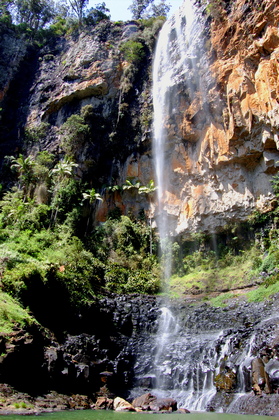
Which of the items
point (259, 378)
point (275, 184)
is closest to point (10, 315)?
point (259, 378)

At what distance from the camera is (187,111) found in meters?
23.1

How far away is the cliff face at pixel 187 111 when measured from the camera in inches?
744

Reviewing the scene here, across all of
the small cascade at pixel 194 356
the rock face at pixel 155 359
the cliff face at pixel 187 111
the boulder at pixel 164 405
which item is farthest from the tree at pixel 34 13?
the boulder at pixel 164 405

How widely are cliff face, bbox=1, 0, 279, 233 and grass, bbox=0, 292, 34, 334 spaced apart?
13180 millimetres

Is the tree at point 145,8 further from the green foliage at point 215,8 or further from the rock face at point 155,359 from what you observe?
the rock face at point 155,359

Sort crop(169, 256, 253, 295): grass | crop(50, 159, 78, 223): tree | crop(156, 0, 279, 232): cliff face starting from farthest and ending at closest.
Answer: crop(50, 159, 78, 223): tree, crop(156, 0, 279, 232): cliff face, crop(169, 256, 253, 295): grass

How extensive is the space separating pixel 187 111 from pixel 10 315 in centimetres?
1798

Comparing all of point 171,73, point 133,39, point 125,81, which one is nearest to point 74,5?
point 133,39

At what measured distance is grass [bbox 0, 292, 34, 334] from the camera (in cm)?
988

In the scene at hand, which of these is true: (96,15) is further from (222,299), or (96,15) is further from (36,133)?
(222,299)

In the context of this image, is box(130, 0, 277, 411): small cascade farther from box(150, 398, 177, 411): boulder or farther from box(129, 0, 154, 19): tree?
box(129, 0, 154, 19): tree

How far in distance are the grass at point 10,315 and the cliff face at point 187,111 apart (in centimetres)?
1318

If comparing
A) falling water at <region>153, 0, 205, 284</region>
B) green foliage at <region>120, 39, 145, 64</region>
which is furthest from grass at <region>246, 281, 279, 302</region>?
green foliage at <region>120, 39, 145, 64</region>

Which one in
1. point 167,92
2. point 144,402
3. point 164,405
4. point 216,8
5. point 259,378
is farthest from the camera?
point 167,92
